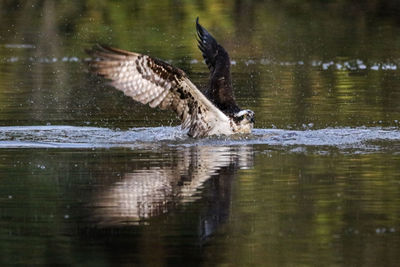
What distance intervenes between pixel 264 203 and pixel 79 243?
5.89 ft

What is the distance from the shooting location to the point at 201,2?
29906mm

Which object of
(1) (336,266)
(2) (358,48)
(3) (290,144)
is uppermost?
(2) (358,48)

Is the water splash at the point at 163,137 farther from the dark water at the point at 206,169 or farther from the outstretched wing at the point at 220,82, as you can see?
the outstretched wing at the point at 220,82

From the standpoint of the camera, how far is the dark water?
7.46 meters

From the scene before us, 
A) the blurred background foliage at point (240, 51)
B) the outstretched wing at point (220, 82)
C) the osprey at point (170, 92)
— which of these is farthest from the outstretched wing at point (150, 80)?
the outstretched wing at point (220, 82)

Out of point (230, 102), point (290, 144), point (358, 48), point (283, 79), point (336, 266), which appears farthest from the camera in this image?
point (358, 48)

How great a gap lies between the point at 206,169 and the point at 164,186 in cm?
86

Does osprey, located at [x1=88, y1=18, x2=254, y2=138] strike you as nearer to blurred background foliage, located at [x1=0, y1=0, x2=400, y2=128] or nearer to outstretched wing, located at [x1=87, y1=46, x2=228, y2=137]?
outstretched wing, located at [x1=87, y1=46, x2=228, y2=137]

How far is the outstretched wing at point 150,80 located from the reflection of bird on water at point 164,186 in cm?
81

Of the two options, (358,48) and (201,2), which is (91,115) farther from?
(201,2)

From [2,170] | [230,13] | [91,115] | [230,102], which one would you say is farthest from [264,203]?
[230,13]

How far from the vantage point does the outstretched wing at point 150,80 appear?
11.6 m

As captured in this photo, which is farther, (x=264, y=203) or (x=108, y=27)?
(x=108, y=27)

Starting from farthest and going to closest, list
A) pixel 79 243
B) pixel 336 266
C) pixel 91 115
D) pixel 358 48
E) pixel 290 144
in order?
pixel 358 48 < pixel 91 115 < pixel 290 144 < pixel 79 243 < pixel 336 266
